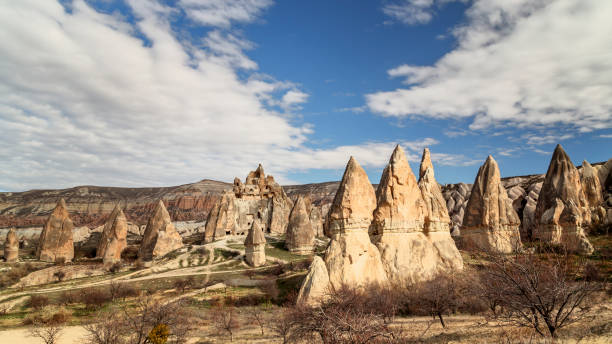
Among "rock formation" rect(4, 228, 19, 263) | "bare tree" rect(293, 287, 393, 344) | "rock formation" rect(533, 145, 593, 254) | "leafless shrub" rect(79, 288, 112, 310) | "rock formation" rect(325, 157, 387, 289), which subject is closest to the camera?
"bare tree" rect(293, 287, 393, 344)

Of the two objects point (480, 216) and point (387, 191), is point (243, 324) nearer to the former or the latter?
point (387, 191)

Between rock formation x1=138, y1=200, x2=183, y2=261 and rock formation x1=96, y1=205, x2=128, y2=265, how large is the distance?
2367 mm

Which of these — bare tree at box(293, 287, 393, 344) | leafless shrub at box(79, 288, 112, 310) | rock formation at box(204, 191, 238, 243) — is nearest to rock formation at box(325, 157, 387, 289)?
bare tree at box(293, 287, 393, 344)

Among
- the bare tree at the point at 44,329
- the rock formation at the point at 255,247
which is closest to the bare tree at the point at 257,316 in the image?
the bare tree at the point at 44,329

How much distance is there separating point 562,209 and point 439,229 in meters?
10.9

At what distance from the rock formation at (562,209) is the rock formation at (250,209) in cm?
3602

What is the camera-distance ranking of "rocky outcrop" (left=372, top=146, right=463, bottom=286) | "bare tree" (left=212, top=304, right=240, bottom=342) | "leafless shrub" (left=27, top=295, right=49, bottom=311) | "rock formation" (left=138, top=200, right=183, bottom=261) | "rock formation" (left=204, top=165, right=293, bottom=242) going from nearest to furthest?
"bare tree" (left=212, top=304, right=240, bottom=342) → "rocky outcrop" (left=372, top=146, right=463, bottom=286) → "leafless shrub" (left=27, top=295, right=49, bottom=311) → "rock formation" (left=138, top=200, right=183, bottom=261) → "rock formation" (left=204, top=165, right=293, bottom=242)

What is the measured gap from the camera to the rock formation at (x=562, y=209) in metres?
23.5

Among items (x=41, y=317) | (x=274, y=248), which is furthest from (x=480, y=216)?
(x=41, y=317)

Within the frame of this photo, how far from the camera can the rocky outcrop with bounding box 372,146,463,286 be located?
18656 millimetres

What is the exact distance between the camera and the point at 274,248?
137 feet

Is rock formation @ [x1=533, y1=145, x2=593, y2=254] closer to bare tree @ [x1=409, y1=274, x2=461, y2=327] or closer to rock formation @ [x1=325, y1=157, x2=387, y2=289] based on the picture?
bare tree @ [x1=409, y1=274, x2=461, y2=327]

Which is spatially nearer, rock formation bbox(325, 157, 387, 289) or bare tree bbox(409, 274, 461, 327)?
bare tree bbox(409, 274, 461, 327)

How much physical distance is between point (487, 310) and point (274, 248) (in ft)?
93.8
